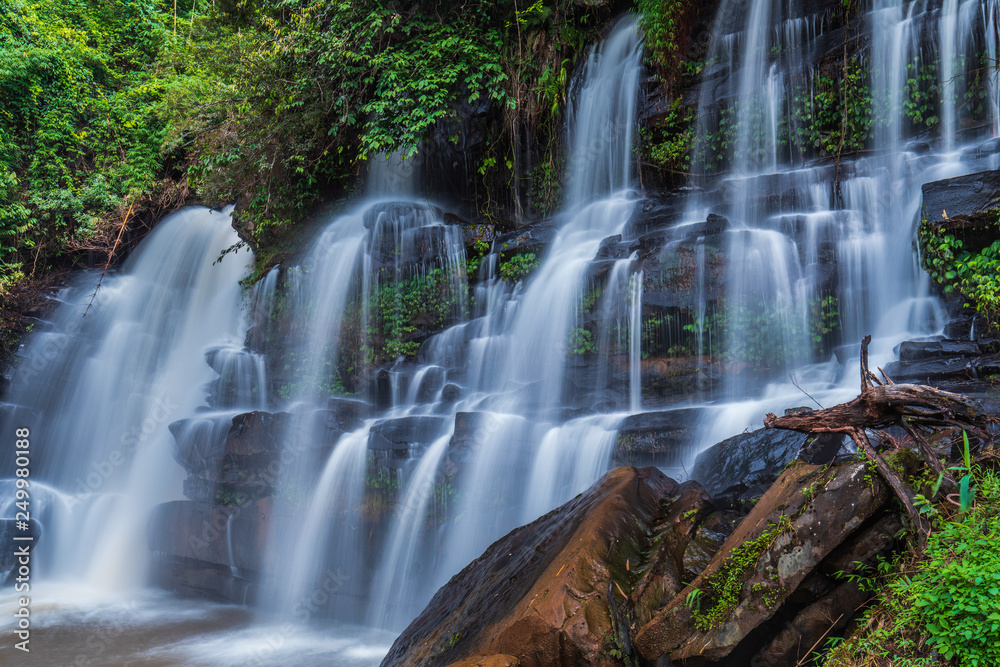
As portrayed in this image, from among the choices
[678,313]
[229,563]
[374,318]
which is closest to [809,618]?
[678,313]

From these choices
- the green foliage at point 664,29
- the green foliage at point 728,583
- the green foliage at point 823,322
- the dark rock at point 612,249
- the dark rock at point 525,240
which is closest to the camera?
the green foliage at point 728,583

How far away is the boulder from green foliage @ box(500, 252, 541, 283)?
719 cm

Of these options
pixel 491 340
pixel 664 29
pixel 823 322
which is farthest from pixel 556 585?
pixel 664 29

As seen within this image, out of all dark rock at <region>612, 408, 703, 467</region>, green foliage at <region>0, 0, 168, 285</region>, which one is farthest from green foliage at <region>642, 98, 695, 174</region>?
green foliage at <region>0, 0, 168, 285</region>

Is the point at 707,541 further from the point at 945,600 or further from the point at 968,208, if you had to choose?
the point at 968,208

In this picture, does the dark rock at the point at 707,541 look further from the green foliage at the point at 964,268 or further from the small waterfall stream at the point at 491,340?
the green foliage at the point at 964,268

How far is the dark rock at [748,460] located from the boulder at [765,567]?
1.57 m

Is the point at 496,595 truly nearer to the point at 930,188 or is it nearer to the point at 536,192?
the point at 930,188

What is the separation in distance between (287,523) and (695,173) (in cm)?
837

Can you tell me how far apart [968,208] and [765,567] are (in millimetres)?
5499

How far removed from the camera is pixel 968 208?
650cm

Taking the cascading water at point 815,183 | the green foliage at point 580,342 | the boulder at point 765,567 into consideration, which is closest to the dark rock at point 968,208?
the cascading water at point 815,183

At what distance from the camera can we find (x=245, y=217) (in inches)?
525

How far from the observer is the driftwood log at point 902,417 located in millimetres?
2916
